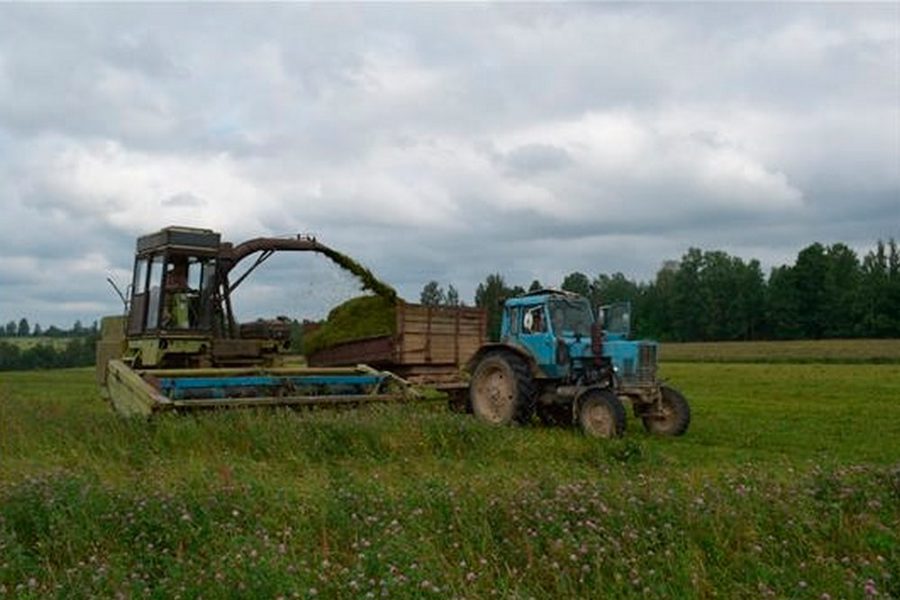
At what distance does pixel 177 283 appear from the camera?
1571cm

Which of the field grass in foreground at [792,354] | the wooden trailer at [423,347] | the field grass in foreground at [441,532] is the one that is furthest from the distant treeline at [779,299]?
the field grass in foreground at [441,532]

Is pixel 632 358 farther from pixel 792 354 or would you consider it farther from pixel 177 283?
pixel 792 354

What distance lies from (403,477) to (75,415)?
6.87 m

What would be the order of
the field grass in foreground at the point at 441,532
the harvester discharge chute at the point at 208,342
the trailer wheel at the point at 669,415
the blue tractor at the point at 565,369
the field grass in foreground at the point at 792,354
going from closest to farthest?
the field grass in foreground at the point at 441,532, the harvester discharge chute at the point at 208,342, the trailer wheel at the point at 669,415, the blue tractor at the point at 565,369, the field grass in foreground at the point at 792,354

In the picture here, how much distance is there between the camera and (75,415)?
1385 cm

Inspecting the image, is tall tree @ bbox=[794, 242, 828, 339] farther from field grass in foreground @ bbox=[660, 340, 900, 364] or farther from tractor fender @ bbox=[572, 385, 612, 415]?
tractor fender @ bbox=[572, 385, 612, 415]

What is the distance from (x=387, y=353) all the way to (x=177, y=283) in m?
3.83

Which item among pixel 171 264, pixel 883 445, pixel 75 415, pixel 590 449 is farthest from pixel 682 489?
pixel 171 264

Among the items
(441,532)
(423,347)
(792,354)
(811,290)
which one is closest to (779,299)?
(811,290)

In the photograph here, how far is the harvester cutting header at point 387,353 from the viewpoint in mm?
14547

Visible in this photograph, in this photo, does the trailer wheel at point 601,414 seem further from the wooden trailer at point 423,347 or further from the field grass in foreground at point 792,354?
the field grass in foreground at point 792,354

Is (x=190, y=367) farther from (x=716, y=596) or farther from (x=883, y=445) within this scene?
(x=716, y=596)

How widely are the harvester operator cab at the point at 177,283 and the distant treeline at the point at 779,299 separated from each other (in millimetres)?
68894

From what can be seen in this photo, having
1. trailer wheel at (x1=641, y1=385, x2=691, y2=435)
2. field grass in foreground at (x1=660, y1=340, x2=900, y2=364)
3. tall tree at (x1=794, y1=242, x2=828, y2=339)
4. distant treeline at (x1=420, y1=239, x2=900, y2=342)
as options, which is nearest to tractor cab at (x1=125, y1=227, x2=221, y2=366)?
trailer wheel at (x1=641, y1=385, x2=691, y2=435)
